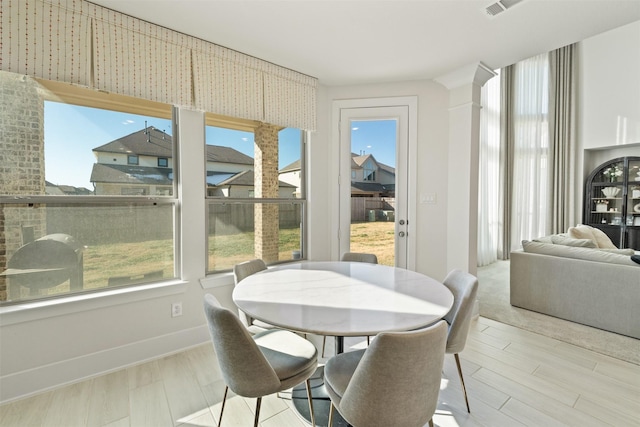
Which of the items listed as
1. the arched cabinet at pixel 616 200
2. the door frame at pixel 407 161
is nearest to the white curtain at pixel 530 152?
the arched cabinet at pixel 616 200

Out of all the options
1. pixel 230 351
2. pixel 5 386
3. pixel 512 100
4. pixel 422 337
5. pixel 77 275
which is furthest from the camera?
pixel 512 100

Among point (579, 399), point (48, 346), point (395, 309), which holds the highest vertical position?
point (395, 309)

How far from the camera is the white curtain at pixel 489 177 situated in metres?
5.92

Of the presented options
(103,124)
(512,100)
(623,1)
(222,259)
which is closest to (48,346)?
(222,259)

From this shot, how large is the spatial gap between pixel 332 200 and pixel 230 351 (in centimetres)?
253

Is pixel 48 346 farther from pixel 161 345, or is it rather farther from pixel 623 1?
pixel 623 1

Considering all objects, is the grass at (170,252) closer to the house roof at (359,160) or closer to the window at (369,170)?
the window at (369,170)

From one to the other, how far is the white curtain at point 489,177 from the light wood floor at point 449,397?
12.1 ft

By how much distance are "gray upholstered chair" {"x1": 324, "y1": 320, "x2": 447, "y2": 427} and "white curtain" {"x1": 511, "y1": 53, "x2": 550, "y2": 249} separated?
6.56 m

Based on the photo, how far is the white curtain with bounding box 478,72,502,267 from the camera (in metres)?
5.92

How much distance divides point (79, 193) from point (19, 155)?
1.33 feet

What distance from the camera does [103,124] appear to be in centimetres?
238

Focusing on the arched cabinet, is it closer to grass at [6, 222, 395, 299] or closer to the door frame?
the door frame

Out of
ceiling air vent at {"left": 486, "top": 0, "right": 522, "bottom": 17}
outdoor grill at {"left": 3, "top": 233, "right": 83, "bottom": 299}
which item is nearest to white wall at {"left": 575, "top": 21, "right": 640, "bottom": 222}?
ceiling air vent at {"left": 486, "top": 0, "right": 522, "bottom": 17}
